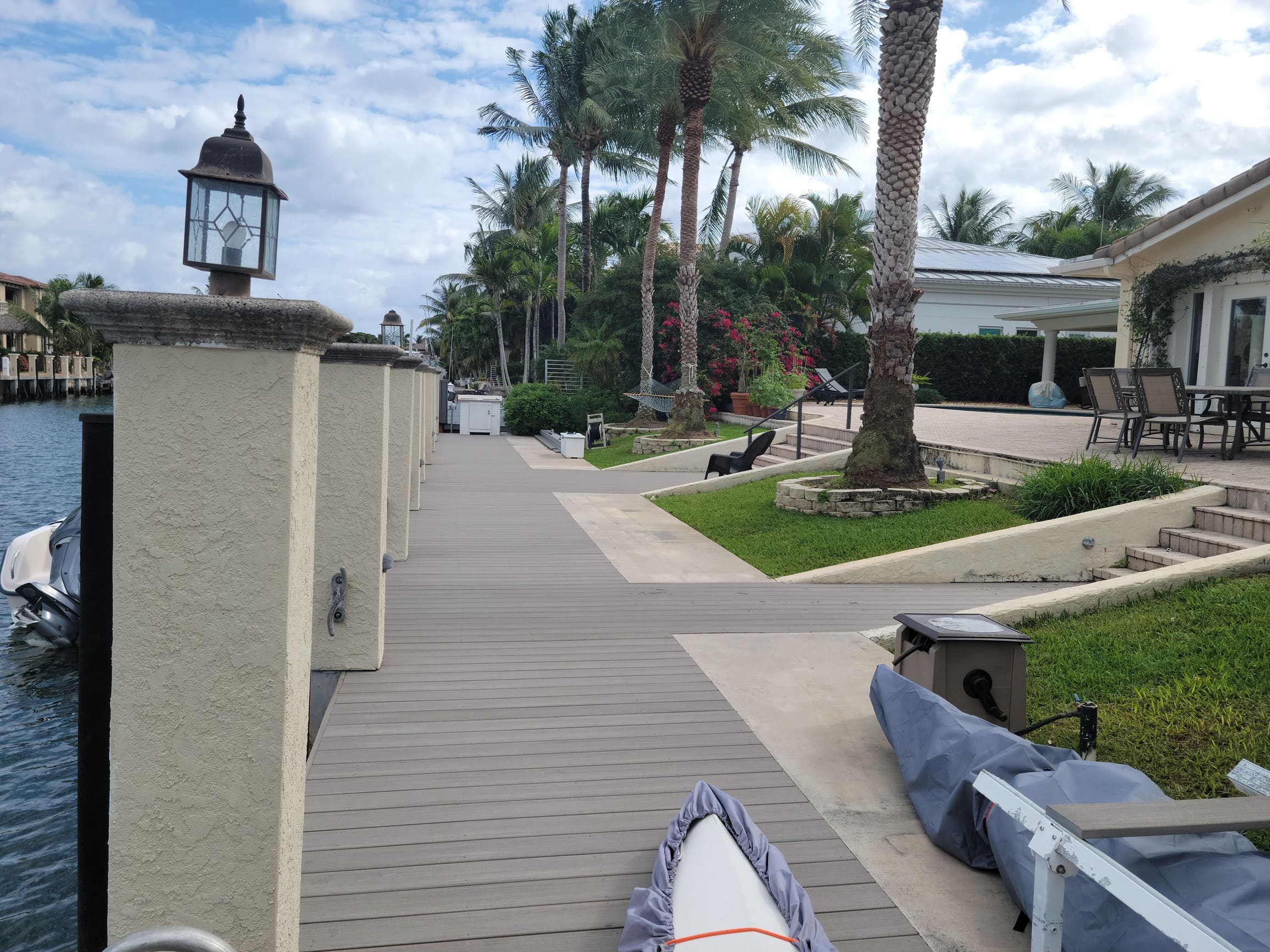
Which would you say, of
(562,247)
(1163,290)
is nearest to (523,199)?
(562,247)

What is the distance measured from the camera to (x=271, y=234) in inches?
113

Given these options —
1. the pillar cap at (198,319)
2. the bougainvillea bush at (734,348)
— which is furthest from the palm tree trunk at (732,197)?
the pillar cap at (198,319)

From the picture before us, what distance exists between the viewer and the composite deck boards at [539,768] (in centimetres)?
303

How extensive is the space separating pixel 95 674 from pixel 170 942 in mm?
869

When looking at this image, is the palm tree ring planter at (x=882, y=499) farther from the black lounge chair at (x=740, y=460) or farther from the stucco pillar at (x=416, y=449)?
the stucco pillar at (x=416, y=449)

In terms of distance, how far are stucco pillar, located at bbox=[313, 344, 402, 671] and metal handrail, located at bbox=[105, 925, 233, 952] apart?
352 centimetres

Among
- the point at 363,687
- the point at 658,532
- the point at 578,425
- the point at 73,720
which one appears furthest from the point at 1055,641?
the point at 578,425

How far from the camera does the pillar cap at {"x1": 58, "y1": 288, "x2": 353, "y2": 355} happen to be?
82.8 inches

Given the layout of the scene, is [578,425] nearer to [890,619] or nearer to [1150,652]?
[890,619]

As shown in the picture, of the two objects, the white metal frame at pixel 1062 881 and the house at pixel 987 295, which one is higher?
the house at pixel 987 295

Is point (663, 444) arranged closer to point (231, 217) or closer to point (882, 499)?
point (882, 499)

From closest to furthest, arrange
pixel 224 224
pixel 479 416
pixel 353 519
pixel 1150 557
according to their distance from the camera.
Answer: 1. pixel 224 224
2. pixel 353 519
3. pixel 1150 557
4. pixel 479 416

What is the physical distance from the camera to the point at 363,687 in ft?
16.8

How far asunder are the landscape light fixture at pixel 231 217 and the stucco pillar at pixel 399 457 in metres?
4.35
